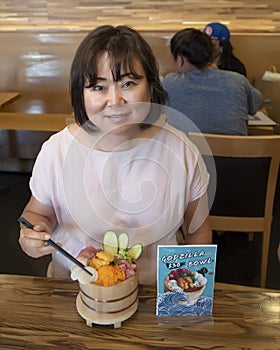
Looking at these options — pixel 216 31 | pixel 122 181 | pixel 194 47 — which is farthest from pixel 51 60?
pixel 122 181

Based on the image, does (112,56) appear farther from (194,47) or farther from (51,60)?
(51,60)

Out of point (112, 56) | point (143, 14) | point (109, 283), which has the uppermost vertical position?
point (112, 56)

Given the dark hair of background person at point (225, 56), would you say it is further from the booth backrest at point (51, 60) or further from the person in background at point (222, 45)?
the booth backrest at point (51, 60)

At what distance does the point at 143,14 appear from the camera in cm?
365

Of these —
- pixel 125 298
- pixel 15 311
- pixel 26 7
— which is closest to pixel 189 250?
pixel 125 298

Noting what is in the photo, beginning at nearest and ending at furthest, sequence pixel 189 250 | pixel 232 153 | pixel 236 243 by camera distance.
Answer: pixel 189 250
pixel 232 153
pixel 236 243

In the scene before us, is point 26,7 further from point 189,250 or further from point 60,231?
point 189,250

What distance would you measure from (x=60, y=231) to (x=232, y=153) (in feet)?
2.69

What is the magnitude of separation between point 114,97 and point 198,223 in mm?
442

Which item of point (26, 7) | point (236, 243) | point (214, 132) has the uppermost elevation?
point (26, 7)

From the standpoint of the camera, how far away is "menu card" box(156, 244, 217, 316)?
2.68ft

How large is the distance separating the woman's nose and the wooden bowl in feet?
1.28

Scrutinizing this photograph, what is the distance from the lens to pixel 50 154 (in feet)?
3.68

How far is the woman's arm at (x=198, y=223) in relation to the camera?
1.16m
